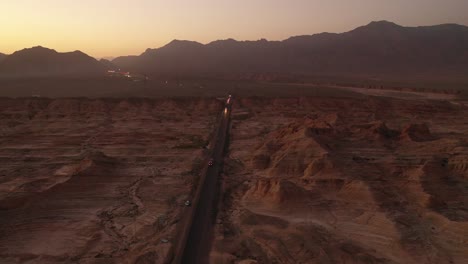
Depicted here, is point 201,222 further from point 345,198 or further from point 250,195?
point 345,198

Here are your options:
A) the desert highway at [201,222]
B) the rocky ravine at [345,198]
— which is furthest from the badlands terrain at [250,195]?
the desert highway at [201,222]

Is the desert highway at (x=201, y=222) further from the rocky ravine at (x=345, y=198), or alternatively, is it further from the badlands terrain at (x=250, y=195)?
the rocky ravine at (x=345, y=198)

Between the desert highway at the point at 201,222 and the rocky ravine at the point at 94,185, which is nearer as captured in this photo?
the desert highway at the point at 201,222

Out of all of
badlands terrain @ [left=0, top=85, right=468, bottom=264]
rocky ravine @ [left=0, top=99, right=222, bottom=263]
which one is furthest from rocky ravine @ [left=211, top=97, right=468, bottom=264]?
rocky ravine @ [left=0, top=99, right=222, bottom=263]

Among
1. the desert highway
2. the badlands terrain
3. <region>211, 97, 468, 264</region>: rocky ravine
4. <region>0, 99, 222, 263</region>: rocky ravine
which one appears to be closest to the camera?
the desert highway

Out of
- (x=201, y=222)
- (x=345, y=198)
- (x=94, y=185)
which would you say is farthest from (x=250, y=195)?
(x=94, y=185)

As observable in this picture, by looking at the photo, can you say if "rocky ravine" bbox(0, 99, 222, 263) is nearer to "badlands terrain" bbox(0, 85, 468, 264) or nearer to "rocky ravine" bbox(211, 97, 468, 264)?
"badlands terrain" bbox(0, 85, 468, 264)
